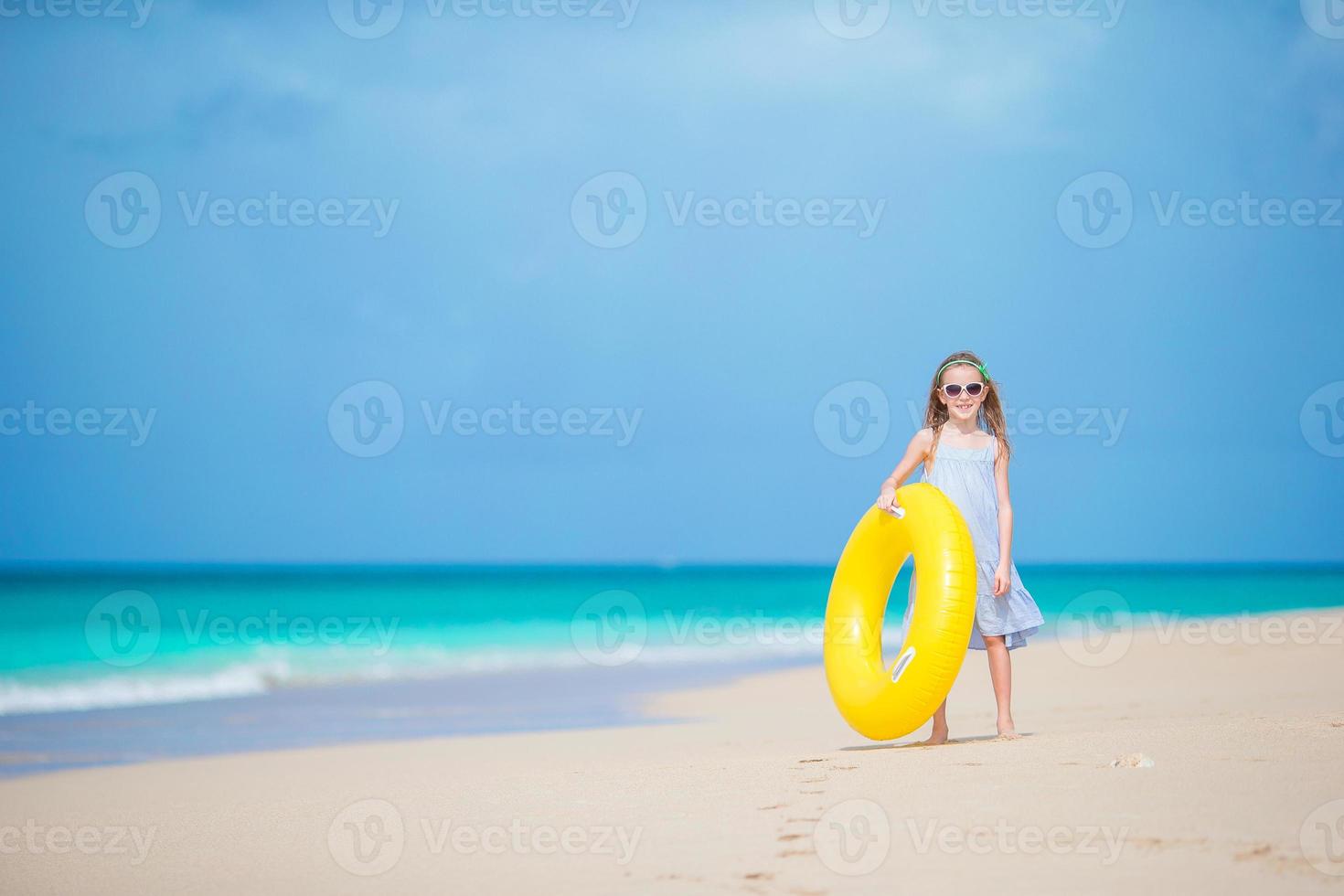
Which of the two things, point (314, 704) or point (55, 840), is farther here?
point (314, 704)

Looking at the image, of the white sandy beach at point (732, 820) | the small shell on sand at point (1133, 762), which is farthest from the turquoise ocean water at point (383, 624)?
the small shell on sand at point (1133, 762)

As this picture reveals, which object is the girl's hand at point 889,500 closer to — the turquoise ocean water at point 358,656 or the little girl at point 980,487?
the little girl at point 980,487

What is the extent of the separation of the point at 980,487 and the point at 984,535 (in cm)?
19

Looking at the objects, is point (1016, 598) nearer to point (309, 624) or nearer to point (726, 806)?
point (726, 806)

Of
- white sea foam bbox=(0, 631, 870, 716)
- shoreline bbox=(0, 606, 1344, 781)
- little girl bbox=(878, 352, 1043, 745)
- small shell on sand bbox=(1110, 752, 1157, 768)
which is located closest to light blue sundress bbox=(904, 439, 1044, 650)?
little girl bbox=(878, 352, 1043, 745)

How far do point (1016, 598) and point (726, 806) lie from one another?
1621mm

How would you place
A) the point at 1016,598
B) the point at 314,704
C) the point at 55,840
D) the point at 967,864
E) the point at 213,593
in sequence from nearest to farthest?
the point at 967,864 → the point at 55,840 → the point at 1016,598 → the point at 314,704 → the point at 213,593

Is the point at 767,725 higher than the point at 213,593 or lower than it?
lower

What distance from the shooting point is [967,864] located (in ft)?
8.39

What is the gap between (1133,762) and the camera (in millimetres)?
3320

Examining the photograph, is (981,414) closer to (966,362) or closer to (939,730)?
(966,362)

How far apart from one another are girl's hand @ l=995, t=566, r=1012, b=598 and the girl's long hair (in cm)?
46

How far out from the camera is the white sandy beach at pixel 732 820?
254cm

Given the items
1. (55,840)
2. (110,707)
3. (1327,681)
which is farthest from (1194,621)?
(55,840)
